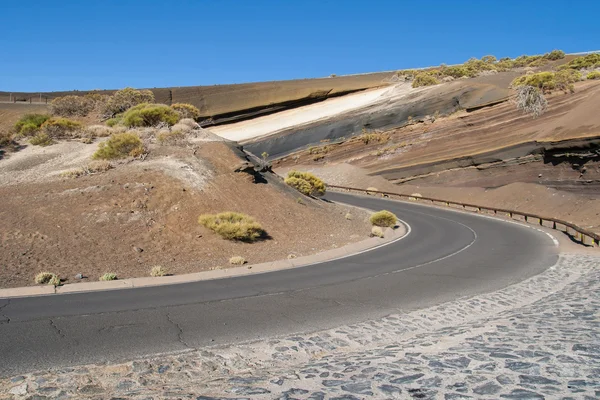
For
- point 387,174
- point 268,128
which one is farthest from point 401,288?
point 268,128

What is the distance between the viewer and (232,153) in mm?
27547

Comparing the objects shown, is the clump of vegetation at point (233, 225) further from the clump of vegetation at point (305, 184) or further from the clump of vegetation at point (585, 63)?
the clump of vegetation at point (585, 63)

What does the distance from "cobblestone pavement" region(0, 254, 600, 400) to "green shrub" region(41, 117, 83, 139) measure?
27.2m

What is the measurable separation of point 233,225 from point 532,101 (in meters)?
32.2

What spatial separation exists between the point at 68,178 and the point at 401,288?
1631 centimetres

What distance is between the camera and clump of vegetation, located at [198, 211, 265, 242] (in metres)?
19.7

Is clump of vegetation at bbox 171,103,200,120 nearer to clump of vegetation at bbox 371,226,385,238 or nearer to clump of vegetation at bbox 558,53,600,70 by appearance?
clump of vegetation at bbox 371,226,385,238

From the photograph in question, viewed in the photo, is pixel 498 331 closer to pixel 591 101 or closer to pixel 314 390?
pixel 314 390

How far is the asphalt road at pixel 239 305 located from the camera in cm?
765

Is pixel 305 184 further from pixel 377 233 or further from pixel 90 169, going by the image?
pixel 90 169

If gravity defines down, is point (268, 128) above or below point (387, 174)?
above

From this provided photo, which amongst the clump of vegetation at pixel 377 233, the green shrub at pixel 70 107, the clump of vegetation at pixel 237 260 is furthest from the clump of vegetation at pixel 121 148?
the green shrub at pixel 70 107

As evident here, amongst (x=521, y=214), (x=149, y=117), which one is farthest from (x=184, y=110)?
(x=521, y=214)

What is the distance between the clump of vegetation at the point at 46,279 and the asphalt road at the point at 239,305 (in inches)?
68.3
